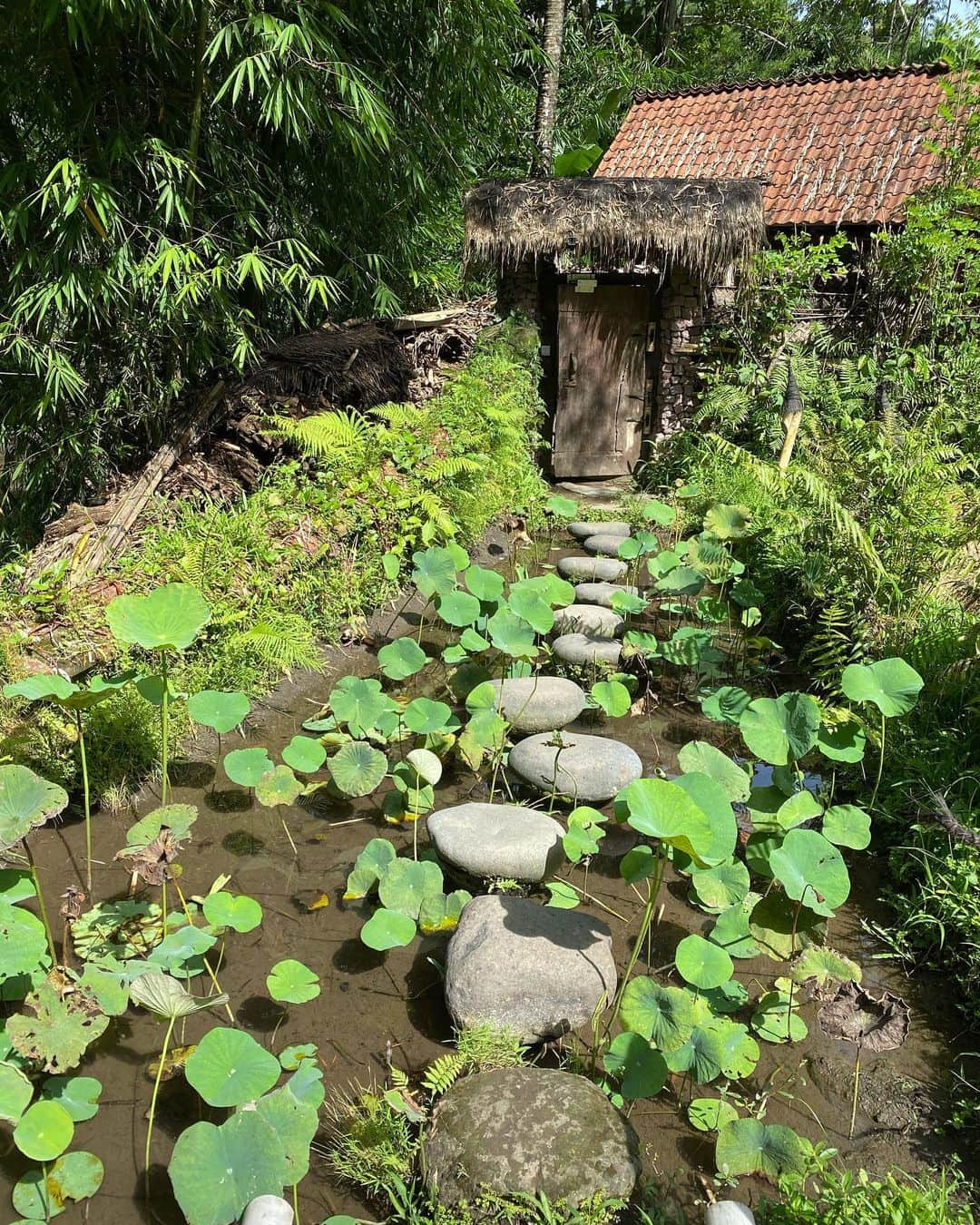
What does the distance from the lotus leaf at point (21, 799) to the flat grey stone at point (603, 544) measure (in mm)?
4950

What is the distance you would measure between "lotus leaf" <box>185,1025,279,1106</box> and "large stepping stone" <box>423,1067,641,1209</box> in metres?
0.50

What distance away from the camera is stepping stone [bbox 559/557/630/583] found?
6555 mm

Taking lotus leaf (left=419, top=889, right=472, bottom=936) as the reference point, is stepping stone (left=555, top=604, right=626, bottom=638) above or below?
above

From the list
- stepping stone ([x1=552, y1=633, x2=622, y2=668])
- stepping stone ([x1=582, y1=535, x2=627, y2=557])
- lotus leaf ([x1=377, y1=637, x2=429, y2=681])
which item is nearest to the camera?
lotus leaf ([x1=377, y1=637, x2=429, y2=681])

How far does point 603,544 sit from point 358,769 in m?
3.96

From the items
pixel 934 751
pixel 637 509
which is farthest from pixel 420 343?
pixel 934 751

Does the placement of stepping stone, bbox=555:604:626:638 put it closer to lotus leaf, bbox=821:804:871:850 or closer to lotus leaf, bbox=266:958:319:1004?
lotus leaf, bbox=821:804:871:850

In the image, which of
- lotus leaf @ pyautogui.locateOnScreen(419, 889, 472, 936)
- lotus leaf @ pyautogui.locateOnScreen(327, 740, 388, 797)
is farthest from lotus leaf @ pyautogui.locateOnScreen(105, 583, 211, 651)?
lotus leaf @ pyautogui.locateOnScreen(419, 889, 472, 936)

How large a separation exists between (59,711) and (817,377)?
7.85 metres

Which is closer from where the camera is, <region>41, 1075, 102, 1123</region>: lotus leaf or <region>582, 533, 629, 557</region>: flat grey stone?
<region>41, 1075, 102, 1123</region>: lotus leaf

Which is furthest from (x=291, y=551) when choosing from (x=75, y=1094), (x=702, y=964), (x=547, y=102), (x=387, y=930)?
(x=547, y=102)

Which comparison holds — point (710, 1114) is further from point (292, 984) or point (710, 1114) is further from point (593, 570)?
point (593, 570)

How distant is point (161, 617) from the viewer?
3.40 metres

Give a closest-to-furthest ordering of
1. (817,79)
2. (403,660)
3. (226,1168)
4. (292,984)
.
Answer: (226,1168) < (292,984) < (403,660) < (817,79)
